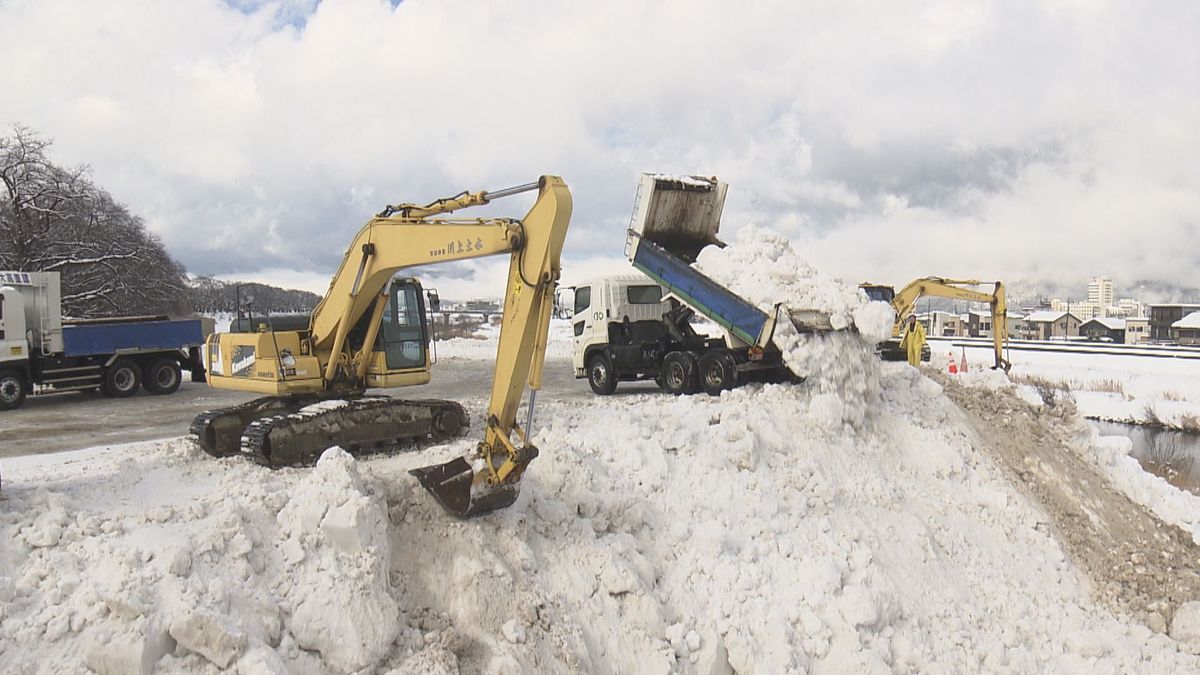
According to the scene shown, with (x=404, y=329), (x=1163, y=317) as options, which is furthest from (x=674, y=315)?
(x=1163, y=317)

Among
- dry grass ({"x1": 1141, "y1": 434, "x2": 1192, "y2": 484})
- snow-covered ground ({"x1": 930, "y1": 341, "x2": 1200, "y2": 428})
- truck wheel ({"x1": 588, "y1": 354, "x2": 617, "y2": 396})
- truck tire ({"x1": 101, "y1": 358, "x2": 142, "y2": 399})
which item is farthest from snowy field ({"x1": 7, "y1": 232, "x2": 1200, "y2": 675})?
snow-covered ground ({"x1": 930, "y1": 341, "x2": 1200, "y2": 428})

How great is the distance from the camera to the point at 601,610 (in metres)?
6.85

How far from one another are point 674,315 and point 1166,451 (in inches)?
555

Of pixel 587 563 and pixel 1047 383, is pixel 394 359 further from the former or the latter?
pixel 1047 383

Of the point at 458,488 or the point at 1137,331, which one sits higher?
the point at 458,488

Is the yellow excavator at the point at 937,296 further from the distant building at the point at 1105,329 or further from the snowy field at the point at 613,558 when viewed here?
the distant building at the point at 1105,329

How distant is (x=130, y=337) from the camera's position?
17500 mm

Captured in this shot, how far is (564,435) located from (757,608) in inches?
127

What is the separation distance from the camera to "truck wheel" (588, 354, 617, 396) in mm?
15520

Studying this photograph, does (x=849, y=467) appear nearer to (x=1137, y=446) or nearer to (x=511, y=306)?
(x=511, y=306)

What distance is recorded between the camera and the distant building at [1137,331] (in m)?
85.3

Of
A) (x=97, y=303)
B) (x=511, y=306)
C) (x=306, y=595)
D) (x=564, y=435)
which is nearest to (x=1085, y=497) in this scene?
(x=564, y=435)

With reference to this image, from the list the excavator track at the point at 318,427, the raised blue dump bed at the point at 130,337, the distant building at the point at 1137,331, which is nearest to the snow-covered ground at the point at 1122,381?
the excavator track at the point at 318,427

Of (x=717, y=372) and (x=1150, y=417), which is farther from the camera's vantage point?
(x=1150, y=417)
